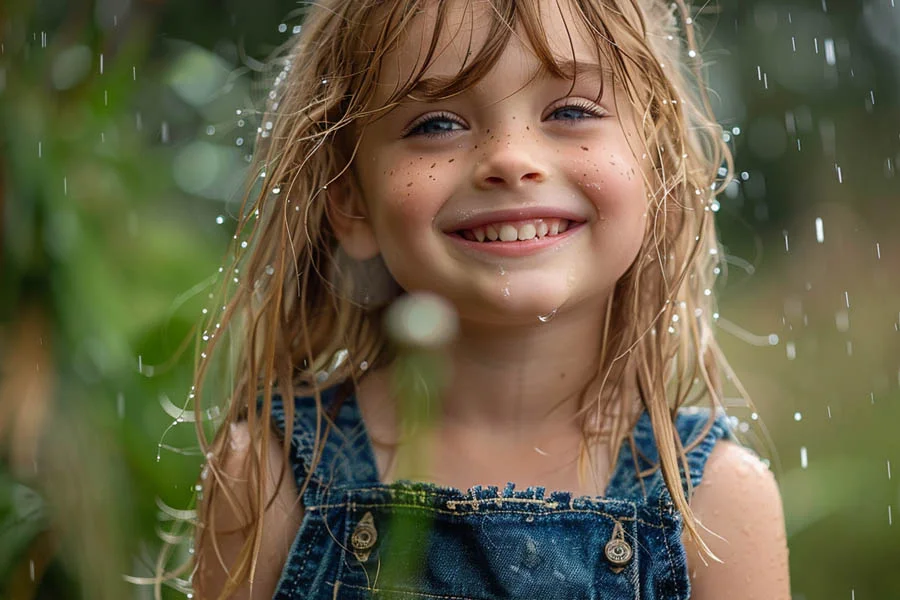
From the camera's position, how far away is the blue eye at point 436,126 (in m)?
1.66

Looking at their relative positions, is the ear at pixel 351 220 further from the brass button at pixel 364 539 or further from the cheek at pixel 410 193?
the brass button at pixel 364 539

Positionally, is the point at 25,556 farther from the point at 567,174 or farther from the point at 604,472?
the point at 567,174

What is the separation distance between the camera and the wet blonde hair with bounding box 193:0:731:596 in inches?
66.3

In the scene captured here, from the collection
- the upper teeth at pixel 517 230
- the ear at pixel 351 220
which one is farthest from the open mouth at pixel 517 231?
the ear at pixel 351 220

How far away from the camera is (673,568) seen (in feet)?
5.57

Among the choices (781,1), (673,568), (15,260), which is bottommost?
(673,568)

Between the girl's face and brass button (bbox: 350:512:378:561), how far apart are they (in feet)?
1.22

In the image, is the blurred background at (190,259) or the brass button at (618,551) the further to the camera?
the blurred background at (190,259)

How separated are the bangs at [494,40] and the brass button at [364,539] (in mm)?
634

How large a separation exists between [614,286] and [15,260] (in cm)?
117

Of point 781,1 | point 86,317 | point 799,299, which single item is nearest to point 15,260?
point 86,317

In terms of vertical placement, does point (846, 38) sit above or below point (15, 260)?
above

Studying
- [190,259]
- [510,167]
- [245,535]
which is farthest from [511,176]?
[190,259]

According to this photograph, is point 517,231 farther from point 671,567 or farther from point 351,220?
point 671,567
